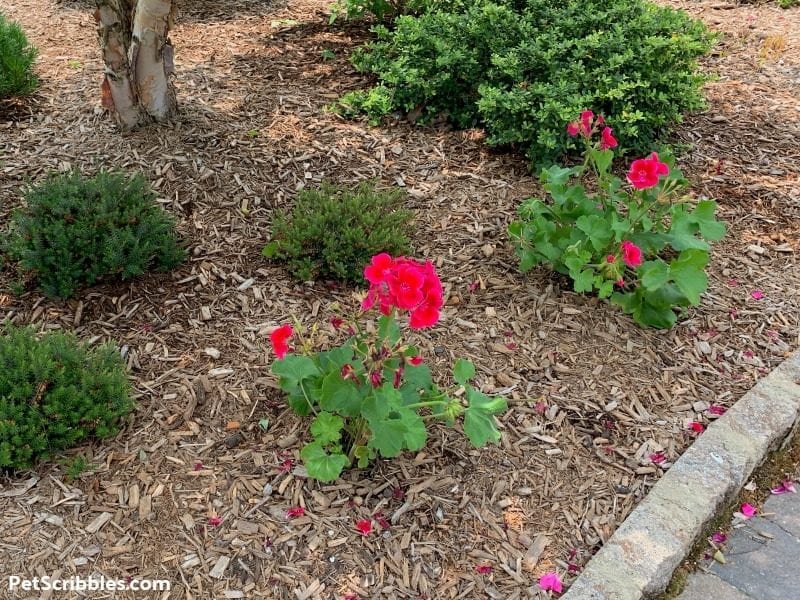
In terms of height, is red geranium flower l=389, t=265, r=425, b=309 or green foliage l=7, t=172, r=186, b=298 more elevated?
red geranium flower l=389, t=265, r=425, b=309

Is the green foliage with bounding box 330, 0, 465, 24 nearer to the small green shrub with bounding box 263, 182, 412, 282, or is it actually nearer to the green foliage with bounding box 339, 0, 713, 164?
the green foliage with bounding box 339, 0, 713, 164

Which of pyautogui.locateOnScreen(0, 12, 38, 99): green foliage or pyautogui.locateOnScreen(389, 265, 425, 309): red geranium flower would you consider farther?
pyautogui.locateOnScreen(0, 12, 38, 99): green foliage

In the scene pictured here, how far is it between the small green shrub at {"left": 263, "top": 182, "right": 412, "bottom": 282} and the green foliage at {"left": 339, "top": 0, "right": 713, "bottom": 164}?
3.24ft

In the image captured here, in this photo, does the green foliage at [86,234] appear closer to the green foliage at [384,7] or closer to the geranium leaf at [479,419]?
the geranium leaf at [479,419]

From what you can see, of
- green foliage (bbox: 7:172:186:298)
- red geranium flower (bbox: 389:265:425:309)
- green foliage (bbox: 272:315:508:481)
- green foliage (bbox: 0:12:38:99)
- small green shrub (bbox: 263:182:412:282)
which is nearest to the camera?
red geranium flower (bbox: 389:265:425:309)

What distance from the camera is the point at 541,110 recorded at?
11.8 feet

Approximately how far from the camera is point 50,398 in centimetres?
224

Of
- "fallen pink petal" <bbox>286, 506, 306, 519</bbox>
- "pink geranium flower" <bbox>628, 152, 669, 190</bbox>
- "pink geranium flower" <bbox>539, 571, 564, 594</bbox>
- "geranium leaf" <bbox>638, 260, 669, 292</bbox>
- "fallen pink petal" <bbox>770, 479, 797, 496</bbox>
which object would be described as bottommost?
"fallen pink petal" <bbox>770, 479, 797, 496</bbox>

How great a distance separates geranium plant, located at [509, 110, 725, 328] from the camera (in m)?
2.84

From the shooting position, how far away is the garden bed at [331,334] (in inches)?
85.9

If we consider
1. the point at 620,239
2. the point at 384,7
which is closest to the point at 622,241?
the point at 620,239

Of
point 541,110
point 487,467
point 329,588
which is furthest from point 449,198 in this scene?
point 329,588

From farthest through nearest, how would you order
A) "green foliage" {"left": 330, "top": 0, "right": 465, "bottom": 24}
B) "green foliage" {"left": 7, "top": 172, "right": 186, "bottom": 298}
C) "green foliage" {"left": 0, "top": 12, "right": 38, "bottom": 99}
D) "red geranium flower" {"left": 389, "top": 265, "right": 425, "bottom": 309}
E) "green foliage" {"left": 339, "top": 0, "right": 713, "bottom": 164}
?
"green foliage" {"left": 330, "top": 0, "right": 465, "bottom": 24}
"green foliage" {"left": 0, "top": 12, "right": 38, "bottom": 99}
"green foliage" {"left": 339, "top": 0, "right": 713, "bottom": 164}
"green foliage" {"left": 7, "top": 172, "right": 186, "bottom": 298}
"red geranium flower" {"left": 389, "top": 265, "right": 425, "bottom": 309}

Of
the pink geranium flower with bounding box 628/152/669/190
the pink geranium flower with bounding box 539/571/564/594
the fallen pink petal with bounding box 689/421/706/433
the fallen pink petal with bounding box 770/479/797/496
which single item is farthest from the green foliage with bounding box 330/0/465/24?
the pink geranium flower with bounding box 539/571/564/594
